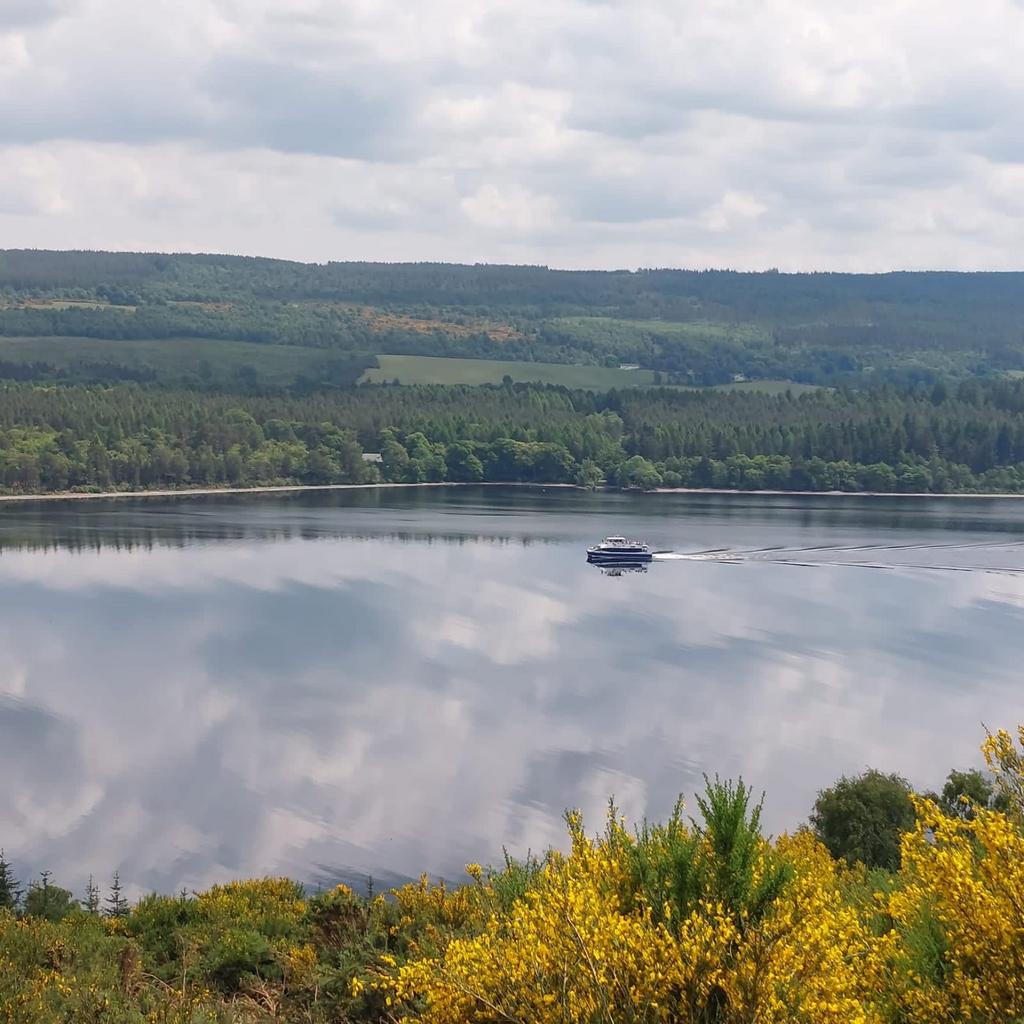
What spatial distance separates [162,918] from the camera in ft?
64.9

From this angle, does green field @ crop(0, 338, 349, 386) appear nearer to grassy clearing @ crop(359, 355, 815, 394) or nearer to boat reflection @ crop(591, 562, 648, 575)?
grassy clearing @ crop(359, 355, 815, 394)

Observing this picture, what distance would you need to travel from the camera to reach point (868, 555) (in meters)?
82.2

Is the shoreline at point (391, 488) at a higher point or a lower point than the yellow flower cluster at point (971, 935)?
lower

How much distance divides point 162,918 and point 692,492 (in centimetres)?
11254

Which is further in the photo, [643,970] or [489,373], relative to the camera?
[489,373]

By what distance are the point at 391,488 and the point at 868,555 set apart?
57797mm

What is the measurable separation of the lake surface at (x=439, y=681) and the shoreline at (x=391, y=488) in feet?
74.2

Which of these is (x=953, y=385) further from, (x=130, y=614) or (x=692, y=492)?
(x=130, y=614)

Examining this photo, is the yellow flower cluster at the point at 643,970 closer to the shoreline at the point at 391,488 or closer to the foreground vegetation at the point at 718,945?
the foreground vegetation at the point at 718,945

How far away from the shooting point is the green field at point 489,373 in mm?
178625

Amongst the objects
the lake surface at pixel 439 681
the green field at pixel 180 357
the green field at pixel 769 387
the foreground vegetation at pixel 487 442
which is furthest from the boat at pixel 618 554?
the green field at pixel 769 387

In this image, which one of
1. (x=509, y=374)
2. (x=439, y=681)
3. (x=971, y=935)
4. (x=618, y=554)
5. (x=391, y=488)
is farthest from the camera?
(x=509, y=374)

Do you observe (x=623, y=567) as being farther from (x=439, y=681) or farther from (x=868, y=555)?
(x=439, y=681)

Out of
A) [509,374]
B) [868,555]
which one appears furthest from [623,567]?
[509,374]
